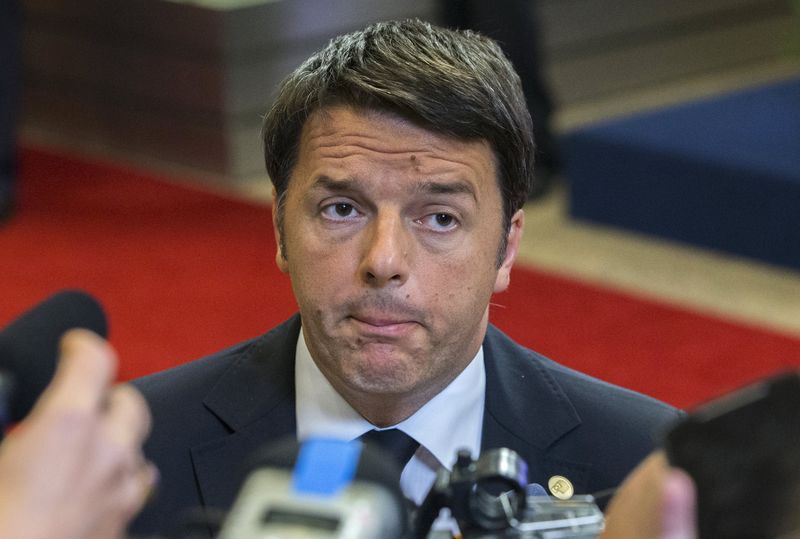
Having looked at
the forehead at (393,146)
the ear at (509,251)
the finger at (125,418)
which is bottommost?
the ear at (509,251)

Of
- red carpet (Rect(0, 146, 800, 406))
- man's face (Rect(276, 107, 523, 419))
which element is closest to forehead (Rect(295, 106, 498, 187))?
man's face (Rect(276, 107, 523, 419))

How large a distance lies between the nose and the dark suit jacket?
0.72ft

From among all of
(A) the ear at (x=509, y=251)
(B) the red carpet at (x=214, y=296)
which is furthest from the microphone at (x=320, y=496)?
(B) the red carpet at (x=214, y=296)

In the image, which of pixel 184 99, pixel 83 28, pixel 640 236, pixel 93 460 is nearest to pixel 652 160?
pixel 640 236

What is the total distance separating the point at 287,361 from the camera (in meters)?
1.55

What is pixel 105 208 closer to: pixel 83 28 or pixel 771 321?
pixel 83 28

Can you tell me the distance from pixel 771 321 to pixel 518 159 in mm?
2593

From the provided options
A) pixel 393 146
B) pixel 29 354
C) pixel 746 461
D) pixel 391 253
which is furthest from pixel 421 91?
pixel 746 461

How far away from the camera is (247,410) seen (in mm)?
1502

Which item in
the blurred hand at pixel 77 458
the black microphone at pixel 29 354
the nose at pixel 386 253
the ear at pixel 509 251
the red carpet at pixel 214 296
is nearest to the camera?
the blurred hand at pixel 77 458

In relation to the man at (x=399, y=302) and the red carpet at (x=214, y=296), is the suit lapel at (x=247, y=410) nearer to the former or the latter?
the man at (x=399, y=302)

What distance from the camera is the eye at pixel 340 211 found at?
141 cm

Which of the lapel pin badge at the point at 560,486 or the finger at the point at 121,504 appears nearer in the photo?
the finger at the point at 121,504

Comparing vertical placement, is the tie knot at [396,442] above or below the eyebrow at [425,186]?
below
